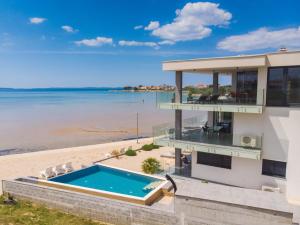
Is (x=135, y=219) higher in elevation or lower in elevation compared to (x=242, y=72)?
lower

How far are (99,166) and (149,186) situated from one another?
560cm

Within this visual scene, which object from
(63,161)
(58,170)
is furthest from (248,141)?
(63,161)

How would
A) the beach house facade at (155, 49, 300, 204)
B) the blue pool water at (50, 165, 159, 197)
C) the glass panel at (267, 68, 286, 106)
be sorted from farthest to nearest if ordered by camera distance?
1. the blue pool water at (50, 165, 159, 197)
2. the glass panel at (267, 68, 286, 106)
3. the beach house facade at (155, 49, 300, 204)

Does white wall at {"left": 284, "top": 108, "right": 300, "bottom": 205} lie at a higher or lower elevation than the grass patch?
higher

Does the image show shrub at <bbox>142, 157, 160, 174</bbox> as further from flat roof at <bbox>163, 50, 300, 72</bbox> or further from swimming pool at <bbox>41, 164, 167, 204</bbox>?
flat roof at <bbox>163, 50, 300, 72</bbox>

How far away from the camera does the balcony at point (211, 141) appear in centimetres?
1352

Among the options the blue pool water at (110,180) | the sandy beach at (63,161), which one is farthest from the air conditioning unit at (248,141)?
the sandy beach at (63,161)

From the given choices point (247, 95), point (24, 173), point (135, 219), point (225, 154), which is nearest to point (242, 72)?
point (247, 95)

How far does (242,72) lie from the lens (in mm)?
15242

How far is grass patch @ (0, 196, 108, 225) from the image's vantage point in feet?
38.9

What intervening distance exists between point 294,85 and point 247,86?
2645 millimetres

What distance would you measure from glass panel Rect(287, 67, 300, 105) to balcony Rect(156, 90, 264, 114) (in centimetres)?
129

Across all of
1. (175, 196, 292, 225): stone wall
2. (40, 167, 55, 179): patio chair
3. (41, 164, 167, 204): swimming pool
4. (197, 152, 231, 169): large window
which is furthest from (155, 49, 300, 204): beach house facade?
(40, 167, 55, 179): patio chair

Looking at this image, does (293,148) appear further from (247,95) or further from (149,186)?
(149,186)
